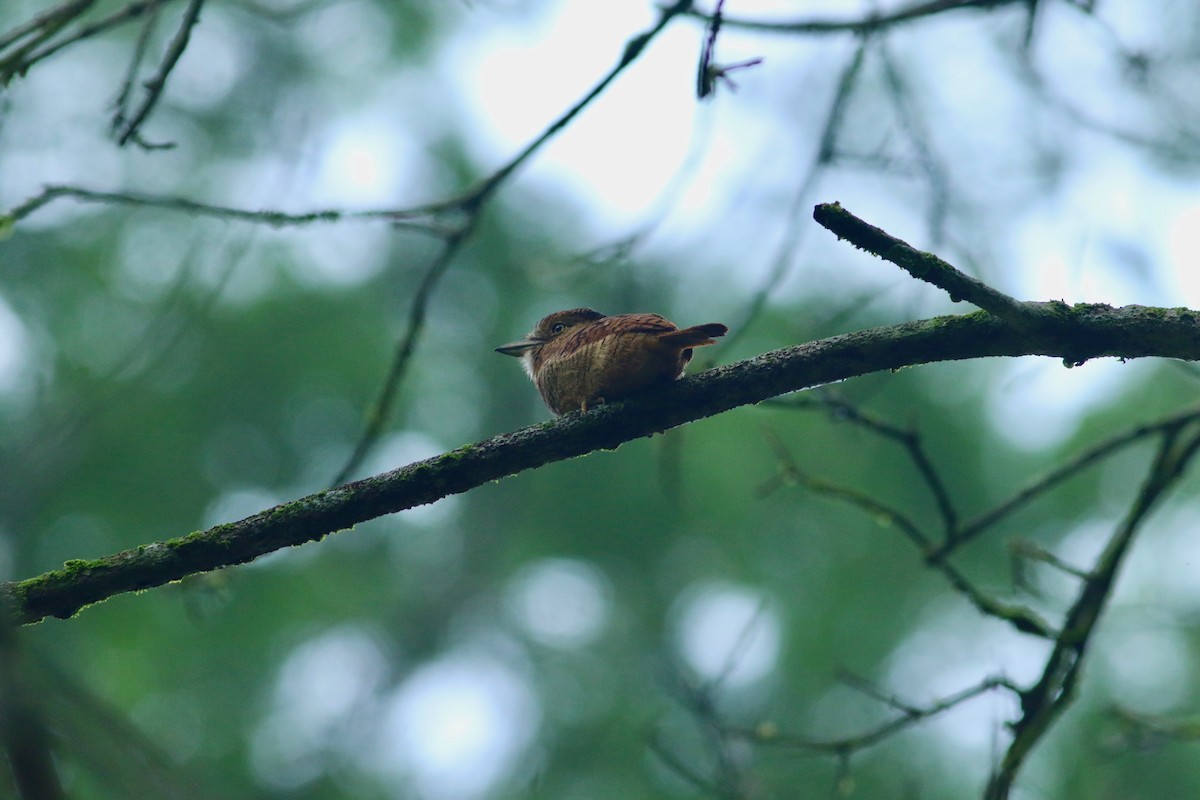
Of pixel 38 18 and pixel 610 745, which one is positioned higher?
pixel 610 745

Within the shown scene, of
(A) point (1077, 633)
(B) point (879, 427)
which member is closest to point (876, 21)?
(B) point (879, 427)

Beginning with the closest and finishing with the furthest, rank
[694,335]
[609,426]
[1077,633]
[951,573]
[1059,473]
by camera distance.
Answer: [609,426] → [694,335] → [1077,633] → [951,573] → [1059,473]

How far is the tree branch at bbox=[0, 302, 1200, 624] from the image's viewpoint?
227 cm

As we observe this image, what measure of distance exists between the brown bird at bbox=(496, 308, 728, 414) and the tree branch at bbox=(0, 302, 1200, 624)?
203mm

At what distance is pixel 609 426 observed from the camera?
267 cm

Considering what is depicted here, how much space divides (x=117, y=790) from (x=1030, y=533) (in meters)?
10.8

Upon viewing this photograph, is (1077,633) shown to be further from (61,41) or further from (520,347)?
(61,41)

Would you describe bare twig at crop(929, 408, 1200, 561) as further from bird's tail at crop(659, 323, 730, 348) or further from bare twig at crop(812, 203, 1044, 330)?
bare twig at crop(812, 203, 1044, 330)

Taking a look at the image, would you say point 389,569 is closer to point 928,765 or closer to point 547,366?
point 928,765

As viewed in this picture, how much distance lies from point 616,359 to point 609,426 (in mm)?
307

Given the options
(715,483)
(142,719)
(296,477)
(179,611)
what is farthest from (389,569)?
(715,483)

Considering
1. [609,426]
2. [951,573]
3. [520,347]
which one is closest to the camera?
[609,426]

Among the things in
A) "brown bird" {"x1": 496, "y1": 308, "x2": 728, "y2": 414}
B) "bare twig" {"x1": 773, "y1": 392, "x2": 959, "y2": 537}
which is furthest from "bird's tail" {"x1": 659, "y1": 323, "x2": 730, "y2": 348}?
"bare twig" {"x1": 773, "y1": 392, "x2": 959, "y2": 537}

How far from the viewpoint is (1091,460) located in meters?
3.74
